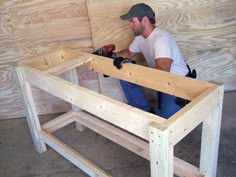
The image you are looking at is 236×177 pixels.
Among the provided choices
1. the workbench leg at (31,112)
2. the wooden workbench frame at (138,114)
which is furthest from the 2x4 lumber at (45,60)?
the workbench leg at (31,112)

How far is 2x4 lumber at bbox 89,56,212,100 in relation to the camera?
1.53 m

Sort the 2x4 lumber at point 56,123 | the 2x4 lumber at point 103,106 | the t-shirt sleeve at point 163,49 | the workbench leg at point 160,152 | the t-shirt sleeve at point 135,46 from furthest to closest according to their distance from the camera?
1. the t-shirt sleeve at point 135,46
2. the 2x4 lumber at point 56,123
3. the t-shirt sleeve at point 163,49
4. the 2x4 lumber at point 103,106
5. the workbench leg at point 160,152

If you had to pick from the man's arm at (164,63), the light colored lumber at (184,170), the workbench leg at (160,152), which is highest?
the man's arm at (164,63)

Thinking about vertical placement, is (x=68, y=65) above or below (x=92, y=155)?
above

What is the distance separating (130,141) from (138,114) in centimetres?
83

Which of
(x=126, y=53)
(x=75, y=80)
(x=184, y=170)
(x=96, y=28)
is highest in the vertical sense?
(x=96, y=28)

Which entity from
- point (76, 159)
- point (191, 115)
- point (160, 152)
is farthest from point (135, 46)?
point (160, 152)

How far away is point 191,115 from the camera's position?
1310 millimetres

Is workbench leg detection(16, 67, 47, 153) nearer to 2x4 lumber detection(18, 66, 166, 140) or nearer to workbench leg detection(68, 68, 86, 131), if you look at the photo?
2x4 lumber detection(18, 66, 166, 140)

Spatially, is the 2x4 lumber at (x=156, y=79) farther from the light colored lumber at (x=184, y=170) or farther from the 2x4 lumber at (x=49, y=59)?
the light colored lumber at (x=184, y=170)

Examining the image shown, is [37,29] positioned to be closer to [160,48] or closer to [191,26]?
[160,48]

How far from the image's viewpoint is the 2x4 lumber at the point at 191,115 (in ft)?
3.99

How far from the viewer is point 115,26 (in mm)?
2641

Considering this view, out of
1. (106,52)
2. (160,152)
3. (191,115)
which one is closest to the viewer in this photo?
(160,152)
